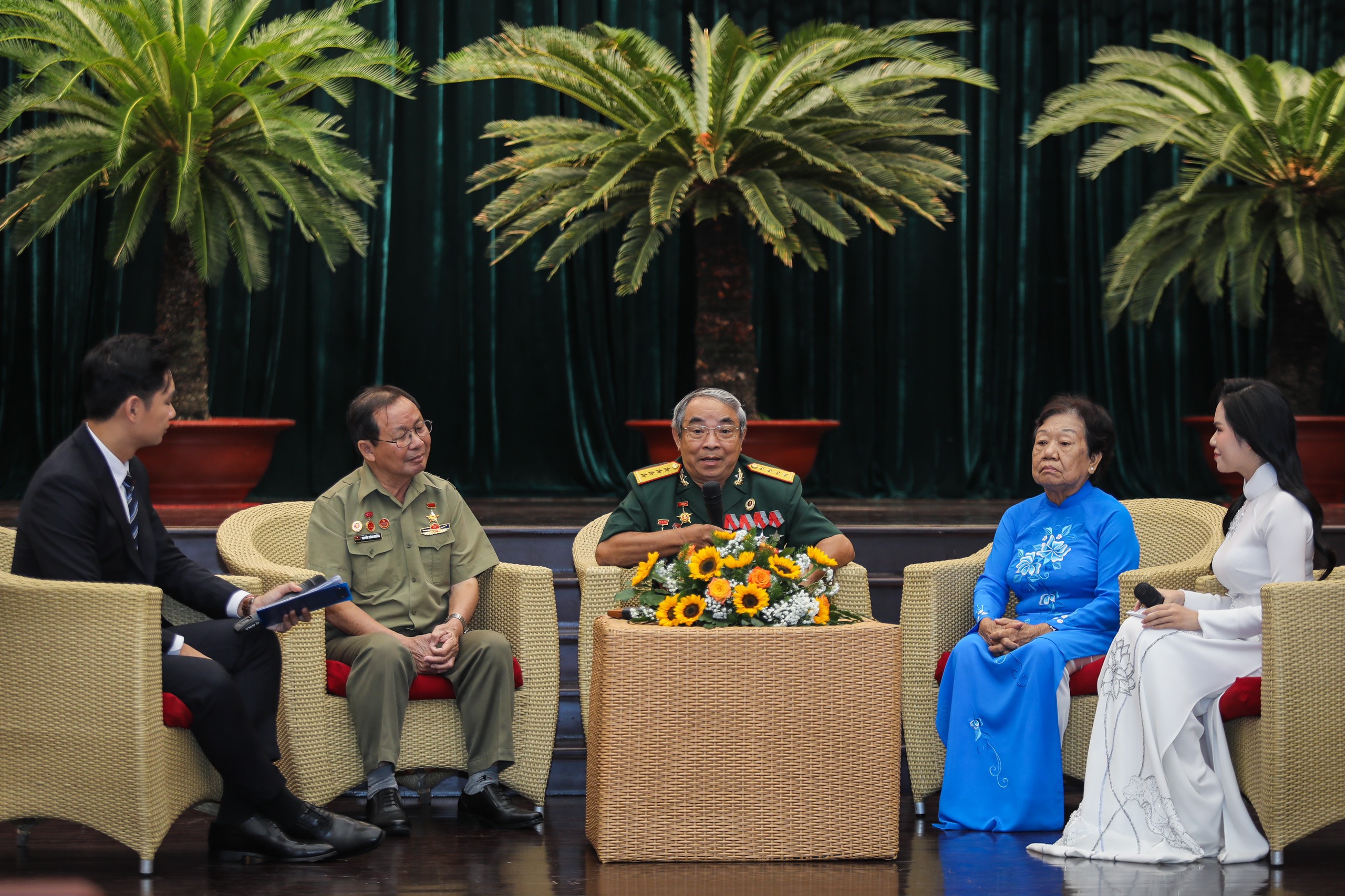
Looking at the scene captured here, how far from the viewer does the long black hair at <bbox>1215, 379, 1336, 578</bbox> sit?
2.87 meters

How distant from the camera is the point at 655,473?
3.25m

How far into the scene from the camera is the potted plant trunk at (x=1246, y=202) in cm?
506

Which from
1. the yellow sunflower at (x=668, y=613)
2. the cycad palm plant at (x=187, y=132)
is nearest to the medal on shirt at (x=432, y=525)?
the yellow sunflower at (x=668, y=613)

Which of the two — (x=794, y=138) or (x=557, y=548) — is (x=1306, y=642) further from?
(x=794, y=138)

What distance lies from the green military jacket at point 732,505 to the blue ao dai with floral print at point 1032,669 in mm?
461

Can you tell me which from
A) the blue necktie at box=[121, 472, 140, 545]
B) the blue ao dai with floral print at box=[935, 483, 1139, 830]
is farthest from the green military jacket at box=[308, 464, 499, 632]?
the blue ao dai with floral print at box=[935, 483, 1139, 830]

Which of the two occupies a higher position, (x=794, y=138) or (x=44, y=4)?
(x=44, y=4)

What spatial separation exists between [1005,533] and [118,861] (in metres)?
2.13

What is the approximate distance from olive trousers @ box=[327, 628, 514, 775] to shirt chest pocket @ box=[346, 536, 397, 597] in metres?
0.14

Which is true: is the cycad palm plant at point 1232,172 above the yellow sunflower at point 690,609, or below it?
above

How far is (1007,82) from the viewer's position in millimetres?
6895

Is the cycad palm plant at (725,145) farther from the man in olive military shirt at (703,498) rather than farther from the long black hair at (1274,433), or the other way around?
the long black hair at (1274,433)

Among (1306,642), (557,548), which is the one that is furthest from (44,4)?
(1306,642)

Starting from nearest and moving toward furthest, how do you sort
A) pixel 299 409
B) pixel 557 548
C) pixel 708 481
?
pixel 708 481
pixel 557 548
pixel 299 409
